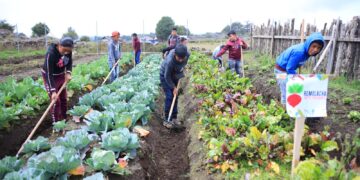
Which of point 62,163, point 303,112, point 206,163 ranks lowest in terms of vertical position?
point 206,163

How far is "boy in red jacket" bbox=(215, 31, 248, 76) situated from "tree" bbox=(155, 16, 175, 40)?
33664mm

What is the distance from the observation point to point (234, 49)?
7.89 meters

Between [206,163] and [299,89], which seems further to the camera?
[206,163]

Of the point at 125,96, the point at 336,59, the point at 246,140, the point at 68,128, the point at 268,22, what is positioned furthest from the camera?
the point at 268,22

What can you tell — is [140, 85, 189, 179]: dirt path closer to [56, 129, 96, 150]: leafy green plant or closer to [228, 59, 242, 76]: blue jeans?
[56, 129, 96, 150]: leafy green plant

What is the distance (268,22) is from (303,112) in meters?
12.7

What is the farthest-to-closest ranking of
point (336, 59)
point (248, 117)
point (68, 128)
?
1. point (336, 59)
2. point (68, 128)
3. point (248, 117)

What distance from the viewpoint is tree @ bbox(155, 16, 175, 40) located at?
4146 cm

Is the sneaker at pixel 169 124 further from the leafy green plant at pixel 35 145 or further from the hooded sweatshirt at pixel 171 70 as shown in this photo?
the leafy green plant at pixel 35 145

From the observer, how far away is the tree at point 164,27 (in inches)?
1632

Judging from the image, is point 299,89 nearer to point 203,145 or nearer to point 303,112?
point 303,112

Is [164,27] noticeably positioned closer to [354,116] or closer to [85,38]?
[85,38]

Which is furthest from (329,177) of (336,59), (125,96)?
(336,59)

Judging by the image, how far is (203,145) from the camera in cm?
440
